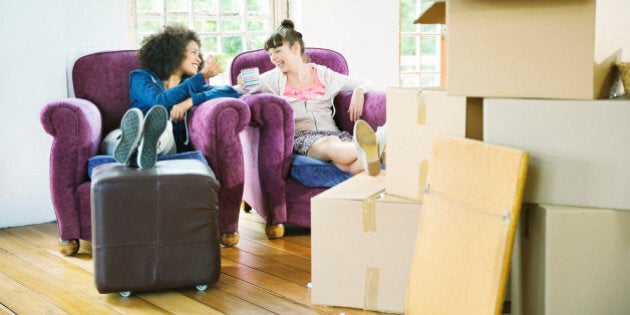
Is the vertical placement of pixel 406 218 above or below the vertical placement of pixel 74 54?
below

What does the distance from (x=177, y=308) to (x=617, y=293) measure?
145 centimetres

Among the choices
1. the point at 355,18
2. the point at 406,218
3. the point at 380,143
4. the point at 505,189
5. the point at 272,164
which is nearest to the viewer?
the point at 505,189

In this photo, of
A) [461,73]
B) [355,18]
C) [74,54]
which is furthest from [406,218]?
[355,18]

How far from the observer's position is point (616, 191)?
2121 mm

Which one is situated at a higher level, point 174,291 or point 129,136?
point 129,136

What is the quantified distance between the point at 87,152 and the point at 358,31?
2200 millimetres

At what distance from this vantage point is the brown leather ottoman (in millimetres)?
2854

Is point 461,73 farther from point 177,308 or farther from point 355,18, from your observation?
point 355,18

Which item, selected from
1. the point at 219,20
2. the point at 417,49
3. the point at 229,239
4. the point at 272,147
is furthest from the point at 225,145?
the point at 417,49

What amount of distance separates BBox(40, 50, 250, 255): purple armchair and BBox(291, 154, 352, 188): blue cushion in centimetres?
28

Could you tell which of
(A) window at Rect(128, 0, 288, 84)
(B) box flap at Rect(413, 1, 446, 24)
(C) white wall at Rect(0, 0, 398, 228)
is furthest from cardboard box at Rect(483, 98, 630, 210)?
(A) window at Rect(128, 0, 288, 84)

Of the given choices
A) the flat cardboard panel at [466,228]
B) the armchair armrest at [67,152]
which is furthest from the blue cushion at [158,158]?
the flat cardboard panel at [466,228]

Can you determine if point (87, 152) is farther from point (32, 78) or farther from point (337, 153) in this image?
point (337, 153)

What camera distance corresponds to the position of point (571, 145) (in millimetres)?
2156
